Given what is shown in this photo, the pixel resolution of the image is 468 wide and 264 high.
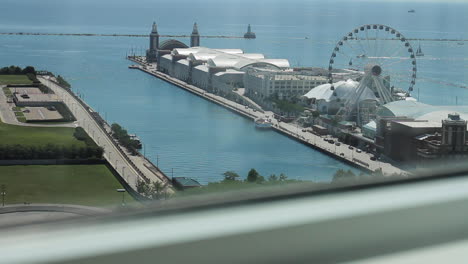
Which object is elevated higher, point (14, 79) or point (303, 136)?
point (14, 79)

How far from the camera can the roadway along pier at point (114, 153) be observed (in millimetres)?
3664

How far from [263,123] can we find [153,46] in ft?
25.2

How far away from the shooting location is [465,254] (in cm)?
38

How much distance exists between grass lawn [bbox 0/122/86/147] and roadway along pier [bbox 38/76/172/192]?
26 centimetres

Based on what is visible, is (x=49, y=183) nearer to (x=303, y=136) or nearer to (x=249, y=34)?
(x=303, y=136)

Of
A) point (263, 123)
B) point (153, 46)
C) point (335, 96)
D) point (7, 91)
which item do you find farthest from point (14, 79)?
point (153, 46)

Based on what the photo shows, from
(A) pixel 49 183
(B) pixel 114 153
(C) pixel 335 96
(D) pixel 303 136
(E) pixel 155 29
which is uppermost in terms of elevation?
(E) pixel 155 29

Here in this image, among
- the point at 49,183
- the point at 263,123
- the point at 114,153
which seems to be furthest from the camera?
the point at 263,123

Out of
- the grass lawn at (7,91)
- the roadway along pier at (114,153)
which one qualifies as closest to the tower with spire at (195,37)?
the grass lawn at (7,91)

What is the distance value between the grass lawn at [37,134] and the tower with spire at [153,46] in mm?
9068

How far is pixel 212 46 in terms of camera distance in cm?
1449

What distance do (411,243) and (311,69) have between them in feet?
29.9

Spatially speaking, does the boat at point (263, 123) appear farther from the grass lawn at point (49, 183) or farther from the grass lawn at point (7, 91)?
the grass lawn at point (49, 183)

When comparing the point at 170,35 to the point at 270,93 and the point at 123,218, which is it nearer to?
the point at 270,93
